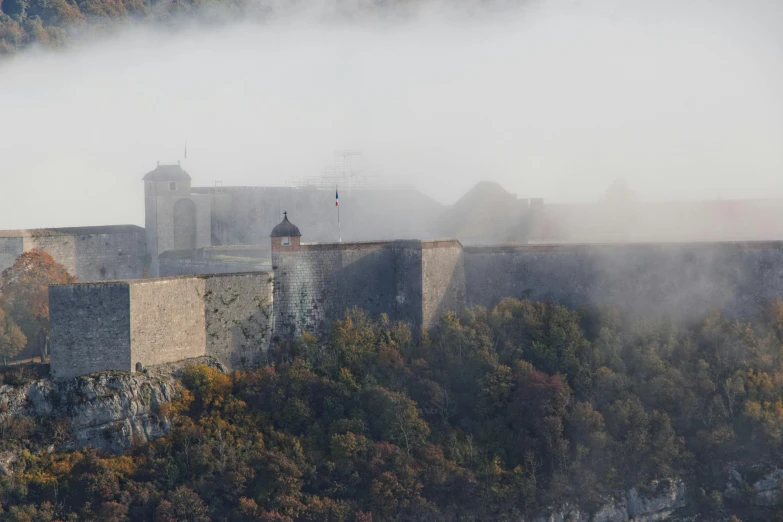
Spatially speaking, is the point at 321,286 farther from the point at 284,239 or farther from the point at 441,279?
the point at 441,279

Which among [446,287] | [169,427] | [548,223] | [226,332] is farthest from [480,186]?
[169,427]

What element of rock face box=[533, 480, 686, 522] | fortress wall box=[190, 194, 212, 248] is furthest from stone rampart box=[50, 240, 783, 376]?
fortress wall box=[190, 194, 212, 248]

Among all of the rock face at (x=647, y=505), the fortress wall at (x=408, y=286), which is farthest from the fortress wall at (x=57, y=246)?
the rock face at (x=647, y=505)

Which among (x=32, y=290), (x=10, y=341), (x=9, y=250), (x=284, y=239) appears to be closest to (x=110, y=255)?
(x=9, y=250)

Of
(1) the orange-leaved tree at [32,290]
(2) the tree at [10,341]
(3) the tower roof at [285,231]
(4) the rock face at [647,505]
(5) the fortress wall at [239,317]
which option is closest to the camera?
(4) the rock face at [647,505]

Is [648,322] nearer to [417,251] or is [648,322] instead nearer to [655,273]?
[655,273]

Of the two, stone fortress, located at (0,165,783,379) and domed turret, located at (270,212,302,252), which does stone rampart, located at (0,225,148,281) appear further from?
domed turret, located at (270,212,302,252)

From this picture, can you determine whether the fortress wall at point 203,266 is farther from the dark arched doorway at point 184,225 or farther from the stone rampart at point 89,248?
the dark arched doorway at point 184,225
